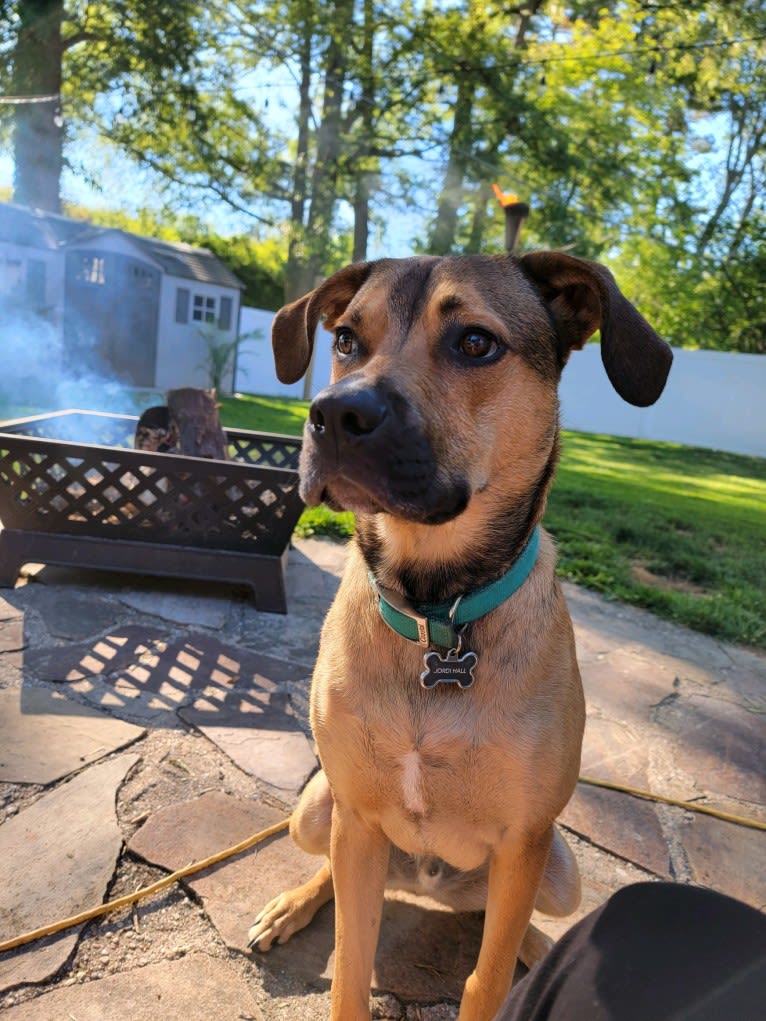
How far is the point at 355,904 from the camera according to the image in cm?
195

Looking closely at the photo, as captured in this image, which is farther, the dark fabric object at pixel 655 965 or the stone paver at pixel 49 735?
the stone paver at pixel 49 735

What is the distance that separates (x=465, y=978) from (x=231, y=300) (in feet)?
75.5

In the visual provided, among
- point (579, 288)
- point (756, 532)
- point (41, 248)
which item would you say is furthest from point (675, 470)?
point (41, 248)

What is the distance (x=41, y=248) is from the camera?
16.9 meters

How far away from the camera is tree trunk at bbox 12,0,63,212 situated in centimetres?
1514

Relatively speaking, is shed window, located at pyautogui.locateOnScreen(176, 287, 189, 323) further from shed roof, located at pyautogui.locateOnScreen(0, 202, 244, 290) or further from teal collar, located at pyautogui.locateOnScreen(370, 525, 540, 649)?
teal collar, located at pyautogui.locateOnScreen(370, 525, 540, 649)

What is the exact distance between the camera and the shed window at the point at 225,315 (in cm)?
2292

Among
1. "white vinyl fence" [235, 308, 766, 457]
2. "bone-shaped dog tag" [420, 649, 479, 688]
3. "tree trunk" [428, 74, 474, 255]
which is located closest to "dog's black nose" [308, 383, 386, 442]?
"bone-shaped dog tag" [420, 649, 479, 688]

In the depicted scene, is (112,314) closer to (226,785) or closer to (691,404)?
(691,404)

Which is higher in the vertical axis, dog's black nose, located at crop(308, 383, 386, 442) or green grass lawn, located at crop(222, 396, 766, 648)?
dog's black nose, located at crop(308, 383, 386, 442)

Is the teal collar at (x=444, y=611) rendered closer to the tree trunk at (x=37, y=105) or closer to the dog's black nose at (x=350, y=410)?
the dog's black nose at (x=350, y=410)

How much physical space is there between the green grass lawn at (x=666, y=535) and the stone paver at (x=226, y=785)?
62 cm

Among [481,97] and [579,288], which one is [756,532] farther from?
[481,97]

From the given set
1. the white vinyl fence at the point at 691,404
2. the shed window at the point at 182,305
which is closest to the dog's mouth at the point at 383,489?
the white vinyl fence at the point at 691,404
